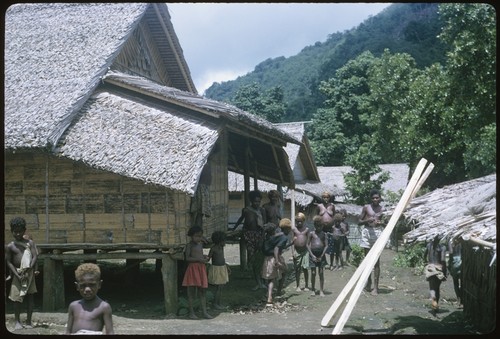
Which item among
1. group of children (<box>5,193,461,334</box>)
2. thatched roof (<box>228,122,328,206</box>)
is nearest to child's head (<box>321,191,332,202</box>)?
group of children (<box>5,193,461,334</box>)

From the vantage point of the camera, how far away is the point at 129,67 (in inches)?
481

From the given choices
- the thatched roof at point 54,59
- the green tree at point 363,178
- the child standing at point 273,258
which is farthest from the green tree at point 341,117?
the child standing at point 273,258

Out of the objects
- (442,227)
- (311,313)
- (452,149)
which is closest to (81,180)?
(311,313)

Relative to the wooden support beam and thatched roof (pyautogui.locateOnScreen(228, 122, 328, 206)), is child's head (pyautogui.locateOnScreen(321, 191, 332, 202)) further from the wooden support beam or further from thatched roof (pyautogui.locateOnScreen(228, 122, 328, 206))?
thatched roof (pyautogui.locateOnScreen(228, 122, 328, 206))

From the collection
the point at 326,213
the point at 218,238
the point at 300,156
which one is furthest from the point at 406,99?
the point at 218,238

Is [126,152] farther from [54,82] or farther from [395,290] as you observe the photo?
[395,290]

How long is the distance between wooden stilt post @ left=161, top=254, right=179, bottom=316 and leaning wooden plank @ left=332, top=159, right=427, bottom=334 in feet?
10.4

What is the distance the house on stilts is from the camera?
878 cm

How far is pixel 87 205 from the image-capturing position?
30.9 feet

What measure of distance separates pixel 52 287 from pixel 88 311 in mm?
4811

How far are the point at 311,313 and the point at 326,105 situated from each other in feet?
108

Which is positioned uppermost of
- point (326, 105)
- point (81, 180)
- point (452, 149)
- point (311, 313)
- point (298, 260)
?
Answer: point (326, 105)

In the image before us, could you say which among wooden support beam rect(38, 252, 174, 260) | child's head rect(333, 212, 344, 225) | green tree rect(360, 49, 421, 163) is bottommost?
wooden support beam rect(38, 252, 174, 260)

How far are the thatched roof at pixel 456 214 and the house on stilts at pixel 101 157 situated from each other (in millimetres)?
3157
